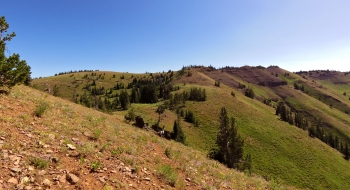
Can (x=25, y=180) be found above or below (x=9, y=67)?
below

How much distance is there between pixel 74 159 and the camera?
9.34 meters

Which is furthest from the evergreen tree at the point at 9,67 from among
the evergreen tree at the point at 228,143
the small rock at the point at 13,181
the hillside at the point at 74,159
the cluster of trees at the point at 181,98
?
the cluster of trees at the point at 181,98

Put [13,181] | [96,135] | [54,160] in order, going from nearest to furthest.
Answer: [13,181] < [54,160] < [96,135]

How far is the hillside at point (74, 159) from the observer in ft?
25.1

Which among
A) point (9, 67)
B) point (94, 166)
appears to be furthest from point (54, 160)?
point (9, 67)

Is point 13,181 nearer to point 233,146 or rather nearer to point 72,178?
point 72,178

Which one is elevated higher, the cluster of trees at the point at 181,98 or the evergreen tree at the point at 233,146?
the cluster of trees at the point at 181,98

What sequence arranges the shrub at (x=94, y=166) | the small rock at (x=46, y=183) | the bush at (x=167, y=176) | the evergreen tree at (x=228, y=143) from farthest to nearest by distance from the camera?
1. the evergreen tree at (x=228, y=143)
2. the bush at (x=167, y=176)
3. the shrub at (x=94, y=166)
4. the small rock at (x=46, y=183)

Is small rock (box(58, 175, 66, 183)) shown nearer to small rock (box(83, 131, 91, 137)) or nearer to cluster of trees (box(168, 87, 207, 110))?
small rock (box(83, 131, 91, 137))

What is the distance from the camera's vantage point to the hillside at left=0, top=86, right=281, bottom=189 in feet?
25.1

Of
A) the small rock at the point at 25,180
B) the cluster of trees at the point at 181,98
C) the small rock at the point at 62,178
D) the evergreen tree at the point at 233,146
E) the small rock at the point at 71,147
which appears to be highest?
the small rock at the point at 71,147

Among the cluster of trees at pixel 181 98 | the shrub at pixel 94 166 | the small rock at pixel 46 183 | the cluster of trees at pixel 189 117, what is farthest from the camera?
the cluster of trees at pixel 181 98

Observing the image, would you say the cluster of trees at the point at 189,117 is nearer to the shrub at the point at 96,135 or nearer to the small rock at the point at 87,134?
the shrub at the point at 96,135

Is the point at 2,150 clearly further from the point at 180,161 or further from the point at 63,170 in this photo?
the point at 180,161
